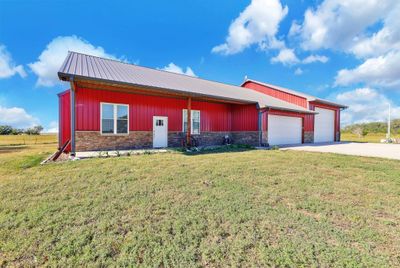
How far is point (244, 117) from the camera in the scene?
15070 millimetres

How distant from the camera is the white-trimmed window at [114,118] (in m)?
10.5

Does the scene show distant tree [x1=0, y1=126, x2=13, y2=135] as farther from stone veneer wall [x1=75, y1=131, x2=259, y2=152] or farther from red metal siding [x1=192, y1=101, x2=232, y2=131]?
red metal siding [x1=192, y1=101, x2=232, y2=131]

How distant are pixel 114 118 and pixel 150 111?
208cm

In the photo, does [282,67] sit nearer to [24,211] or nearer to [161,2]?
[161,2]

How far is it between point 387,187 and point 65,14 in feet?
56.4

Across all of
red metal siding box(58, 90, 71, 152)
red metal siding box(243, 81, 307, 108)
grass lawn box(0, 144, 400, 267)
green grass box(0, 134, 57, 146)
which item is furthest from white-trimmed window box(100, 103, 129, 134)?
green grass box(0, 134, 57, 146)

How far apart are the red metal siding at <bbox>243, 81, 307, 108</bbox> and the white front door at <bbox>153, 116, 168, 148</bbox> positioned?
12.8 meters

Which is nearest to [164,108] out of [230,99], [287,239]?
[230,99]

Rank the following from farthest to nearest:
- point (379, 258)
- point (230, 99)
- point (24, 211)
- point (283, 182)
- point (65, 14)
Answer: point (230, 99) < point (65, 14) < point (283, 182) < point (24, 211) < point (379, 258)

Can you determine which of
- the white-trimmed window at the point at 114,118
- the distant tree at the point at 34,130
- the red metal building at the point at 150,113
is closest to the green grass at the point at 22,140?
the distant tree at the point at 34,130

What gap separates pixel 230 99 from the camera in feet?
42.9

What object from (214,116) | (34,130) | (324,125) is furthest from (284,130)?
(34,130)

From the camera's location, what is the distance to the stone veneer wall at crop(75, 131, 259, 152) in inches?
394

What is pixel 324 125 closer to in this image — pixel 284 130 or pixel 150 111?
pixel 284 130
